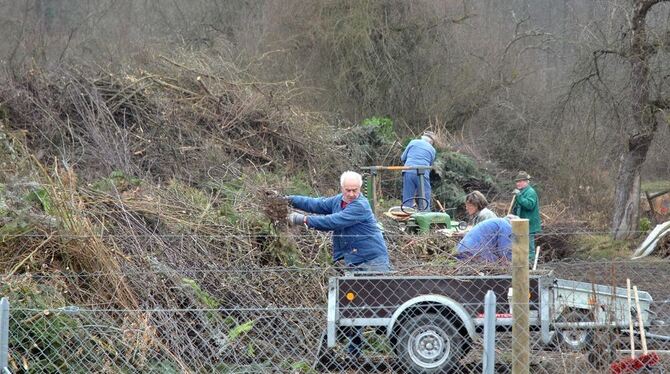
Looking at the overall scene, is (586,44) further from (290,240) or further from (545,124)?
(290,240)

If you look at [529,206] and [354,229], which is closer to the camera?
[354,229]

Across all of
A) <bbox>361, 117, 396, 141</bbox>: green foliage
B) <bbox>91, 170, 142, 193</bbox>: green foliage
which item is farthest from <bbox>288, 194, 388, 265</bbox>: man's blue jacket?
<bbox>361, 117, 396, 141</bbox>: green foliage

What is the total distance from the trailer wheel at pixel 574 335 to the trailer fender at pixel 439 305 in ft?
1.96

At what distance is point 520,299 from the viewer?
4.59 metres

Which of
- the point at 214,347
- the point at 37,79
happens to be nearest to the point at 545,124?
the point at 37,79

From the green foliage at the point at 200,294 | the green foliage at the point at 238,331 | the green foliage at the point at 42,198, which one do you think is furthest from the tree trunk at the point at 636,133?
the green foliage at the point at 42,198

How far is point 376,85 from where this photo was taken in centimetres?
2403

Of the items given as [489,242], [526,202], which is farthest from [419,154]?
[489,242]

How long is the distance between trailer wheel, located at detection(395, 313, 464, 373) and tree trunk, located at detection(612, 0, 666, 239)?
393 inches

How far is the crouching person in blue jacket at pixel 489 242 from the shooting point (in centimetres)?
758

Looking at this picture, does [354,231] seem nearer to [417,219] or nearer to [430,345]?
[430,345]

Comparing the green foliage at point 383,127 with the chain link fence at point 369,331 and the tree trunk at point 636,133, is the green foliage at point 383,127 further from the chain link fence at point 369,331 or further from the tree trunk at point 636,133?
the chain link fence at point 369,331

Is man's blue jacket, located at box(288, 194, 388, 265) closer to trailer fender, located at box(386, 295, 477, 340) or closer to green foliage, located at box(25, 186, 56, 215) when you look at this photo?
trailer fender, located at box(386, 295, 477, 340)

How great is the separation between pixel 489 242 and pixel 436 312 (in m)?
1.10
